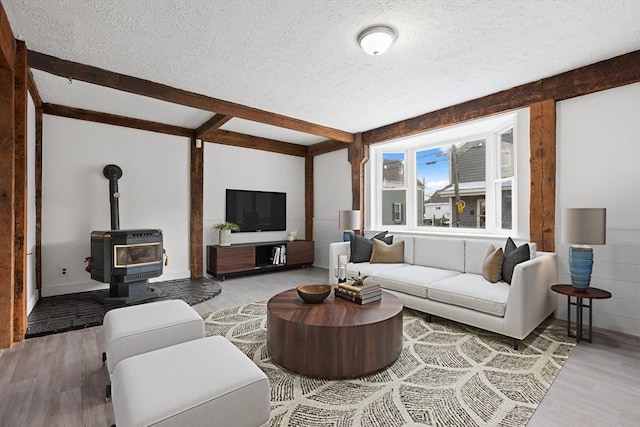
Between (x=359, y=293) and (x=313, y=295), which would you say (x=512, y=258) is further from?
(x=313, y=295)

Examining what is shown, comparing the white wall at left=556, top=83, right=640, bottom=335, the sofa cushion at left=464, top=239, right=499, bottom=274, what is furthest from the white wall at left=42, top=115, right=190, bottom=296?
the white wall at left=556, top=83, right=640, bottom=335

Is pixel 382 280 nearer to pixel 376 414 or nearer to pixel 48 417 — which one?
pixel 376 414

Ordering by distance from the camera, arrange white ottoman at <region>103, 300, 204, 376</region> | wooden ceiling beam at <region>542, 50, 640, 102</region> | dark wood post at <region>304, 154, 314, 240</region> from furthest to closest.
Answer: dark wood post at <region>304, 154, 314, 240</region> → wooden ceiling beam at <region>542, 50, 640, 102</region> → white ottoman at <region>103, 300, 204, 376</region>

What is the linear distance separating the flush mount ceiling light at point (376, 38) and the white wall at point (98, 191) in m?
3.70

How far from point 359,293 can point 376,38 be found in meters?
2.03

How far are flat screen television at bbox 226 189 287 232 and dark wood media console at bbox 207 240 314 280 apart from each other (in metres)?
0.41

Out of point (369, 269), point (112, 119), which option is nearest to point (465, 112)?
point (369, 269)

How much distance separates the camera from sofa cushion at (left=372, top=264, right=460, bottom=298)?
3197 mm

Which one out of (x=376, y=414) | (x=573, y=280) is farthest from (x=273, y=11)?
(x=573, y=280)

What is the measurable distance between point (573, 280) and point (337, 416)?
8.02 ft

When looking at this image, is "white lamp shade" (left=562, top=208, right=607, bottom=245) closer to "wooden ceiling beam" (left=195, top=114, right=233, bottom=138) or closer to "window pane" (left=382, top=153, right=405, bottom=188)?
"window pane" (left=382, top=153, right=405, bottom=188)

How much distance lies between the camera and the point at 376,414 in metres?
1.70

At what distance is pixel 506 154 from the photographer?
3.99 m

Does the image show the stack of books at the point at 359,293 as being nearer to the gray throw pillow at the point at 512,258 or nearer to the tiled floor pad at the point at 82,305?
the gray throw pillow at the point at 512,258
